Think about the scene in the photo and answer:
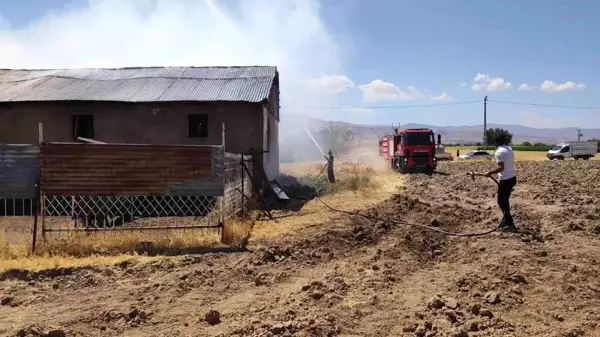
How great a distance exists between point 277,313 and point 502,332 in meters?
2.19

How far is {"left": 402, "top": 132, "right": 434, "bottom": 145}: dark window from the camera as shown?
2944cm

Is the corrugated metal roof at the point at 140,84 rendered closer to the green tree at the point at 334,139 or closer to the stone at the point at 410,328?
the stone at the point at 410,328

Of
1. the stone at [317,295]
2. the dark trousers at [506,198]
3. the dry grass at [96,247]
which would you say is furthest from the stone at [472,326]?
the dark trousers at [506,198]

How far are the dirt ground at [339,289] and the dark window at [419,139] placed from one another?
19.8 m

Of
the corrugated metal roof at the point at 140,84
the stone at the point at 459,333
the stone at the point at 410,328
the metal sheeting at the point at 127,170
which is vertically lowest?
the stone at the point at 410,328

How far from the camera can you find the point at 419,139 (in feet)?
96.7

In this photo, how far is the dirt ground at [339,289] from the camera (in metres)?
5.05

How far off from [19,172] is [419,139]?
78.3 feet

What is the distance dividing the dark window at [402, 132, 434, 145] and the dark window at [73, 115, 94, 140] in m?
17.8

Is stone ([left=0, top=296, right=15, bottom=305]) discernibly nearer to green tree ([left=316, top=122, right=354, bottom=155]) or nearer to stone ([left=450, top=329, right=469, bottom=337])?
stone ([left=450, top=329, right=469, bottom=337])

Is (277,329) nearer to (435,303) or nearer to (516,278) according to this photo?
(435,303)

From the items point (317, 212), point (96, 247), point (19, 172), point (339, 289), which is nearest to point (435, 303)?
point (339, 289)

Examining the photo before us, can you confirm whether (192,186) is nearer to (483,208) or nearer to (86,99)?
(483,208)

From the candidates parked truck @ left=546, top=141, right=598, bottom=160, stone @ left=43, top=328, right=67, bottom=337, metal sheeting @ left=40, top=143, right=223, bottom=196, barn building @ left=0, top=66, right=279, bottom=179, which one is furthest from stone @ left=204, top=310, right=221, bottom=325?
parked truck @ left=546, top=141, right=598, bottom=160
